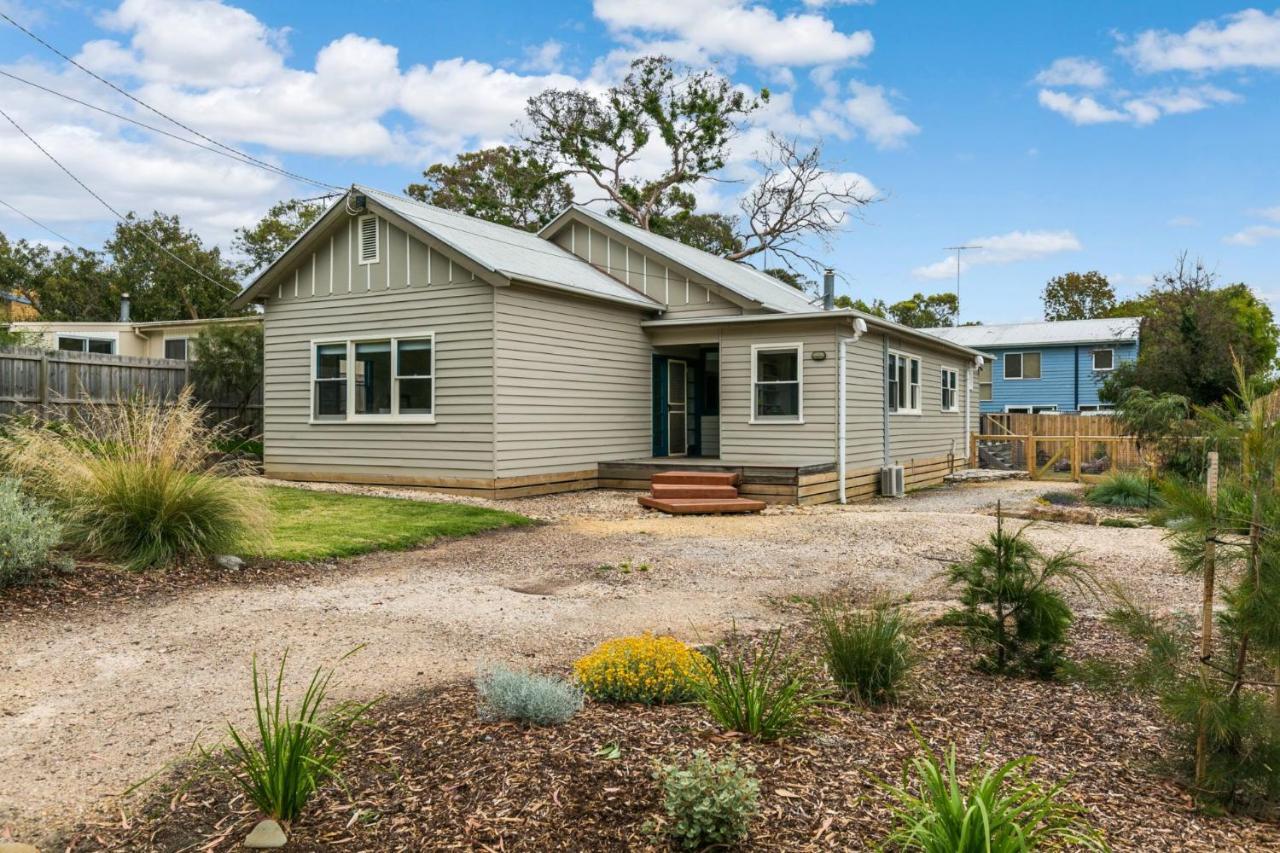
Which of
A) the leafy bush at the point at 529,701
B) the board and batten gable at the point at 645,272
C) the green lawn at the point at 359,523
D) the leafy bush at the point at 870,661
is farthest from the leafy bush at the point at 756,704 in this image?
the board and batten gable at the point at 645,272

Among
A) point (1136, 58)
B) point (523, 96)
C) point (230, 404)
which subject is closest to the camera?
point (1136, 58)

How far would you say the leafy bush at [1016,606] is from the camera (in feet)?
14.7

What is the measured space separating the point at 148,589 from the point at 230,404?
14203mm

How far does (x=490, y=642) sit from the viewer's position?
220 inches

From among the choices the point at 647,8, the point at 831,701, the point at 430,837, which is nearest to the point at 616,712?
the point at 831,701

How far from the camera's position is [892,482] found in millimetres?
16266

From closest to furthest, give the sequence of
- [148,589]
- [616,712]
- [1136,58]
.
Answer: [616,712] → [148,589] → [1136,58]

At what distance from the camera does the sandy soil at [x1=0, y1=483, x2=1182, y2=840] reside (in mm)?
3951

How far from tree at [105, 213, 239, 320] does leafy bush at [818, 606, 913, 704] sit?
39727 mm

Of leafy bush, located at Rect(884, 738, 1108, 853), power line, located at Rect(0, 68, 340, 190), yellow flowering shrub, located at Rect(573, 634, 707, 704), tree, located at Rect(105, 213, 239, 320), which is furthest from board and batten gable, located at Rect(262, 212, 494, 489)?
tree, located at Rect(105, 213, 239, 320)

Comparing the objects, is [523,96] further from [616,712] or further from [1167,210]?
[616,712]

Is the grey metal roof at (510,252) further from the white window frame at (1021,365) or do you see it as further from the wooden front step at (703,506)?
the white window frame at (1021,365)

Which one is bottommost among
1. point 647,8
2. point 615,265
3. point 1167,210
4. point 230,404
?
point 230,404

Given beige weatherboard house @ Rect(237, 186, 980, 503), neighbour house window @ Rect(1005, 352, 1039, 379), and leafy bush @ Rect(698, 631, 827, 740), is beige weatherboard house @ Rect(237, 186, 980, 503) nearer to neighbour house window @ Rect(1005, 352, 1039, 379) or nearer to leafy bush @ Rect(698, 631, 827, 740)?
leafy bush @ Rect(698, 631, 827, 740)
